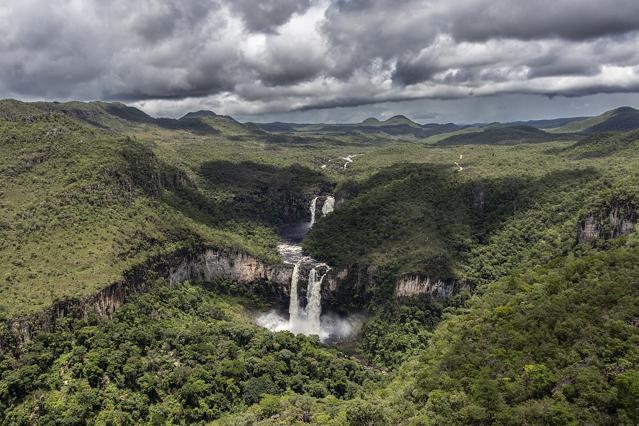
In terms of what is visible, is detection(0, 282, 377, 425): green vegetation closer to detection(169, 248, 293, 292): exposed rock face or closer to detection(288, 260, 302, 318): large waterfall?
detection(169, 248, 293, 292): exposed rock face

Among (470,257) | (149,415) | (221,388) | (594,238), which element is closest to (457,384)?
(221,388)

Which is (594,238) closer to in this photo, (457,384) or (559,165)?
(457,384)

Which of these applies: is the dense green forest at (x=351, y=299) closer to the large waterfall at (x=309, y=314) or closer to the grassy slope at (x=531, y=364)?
the grassy slope at (x=531, y=364)

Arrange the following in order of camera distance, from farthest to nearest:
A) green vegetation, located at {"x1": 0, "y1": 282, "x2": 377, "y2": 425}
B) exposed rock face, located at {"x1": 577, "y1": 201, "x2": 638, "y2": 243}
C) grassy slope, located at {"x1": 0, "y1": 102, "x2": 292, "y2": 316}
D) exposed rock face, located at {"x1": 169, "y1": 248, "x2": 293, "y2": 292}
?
1. exposed rock face, located at {"x1": 169, "y1": 248, "x2": 293, "y2": 292}
2. exposed rock face, located at {"x1": 577, "y1": 201, "x2": 638, "y2": 243}
3. grassy slope, located at {"x1": 0, "y1": 102, "x2": 292, "y2": 316}
4. green vegetation, located at {"x1": 0, "y1": 282, "x2": 377, "y2": 425}

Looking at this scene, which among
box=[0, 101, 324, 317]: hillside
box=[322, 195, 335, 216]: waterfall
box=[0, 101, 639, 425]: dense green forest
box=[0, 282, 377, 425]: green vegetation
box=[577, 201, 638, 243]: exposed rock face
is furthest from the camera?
box=[322, 195, 335, 216]: waterfall

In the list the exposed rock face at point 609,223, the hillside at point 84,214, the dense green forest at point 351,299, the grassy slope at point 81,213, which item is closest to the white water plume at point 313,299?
the dense green forest at point 351,299

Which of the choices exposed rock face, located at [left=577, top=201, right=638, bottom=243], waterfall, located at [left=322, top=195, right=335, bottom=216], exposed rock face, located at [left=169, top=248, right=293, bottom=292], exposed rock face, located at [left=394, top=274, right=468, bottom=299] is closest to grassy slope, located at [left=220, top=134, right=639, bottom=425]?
exposed rock face, located at [left=577, top=201, right=638, bottom=243]

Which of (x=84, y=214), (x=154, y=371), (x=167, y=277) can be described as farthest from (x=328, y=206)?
(x=154, y=371)
